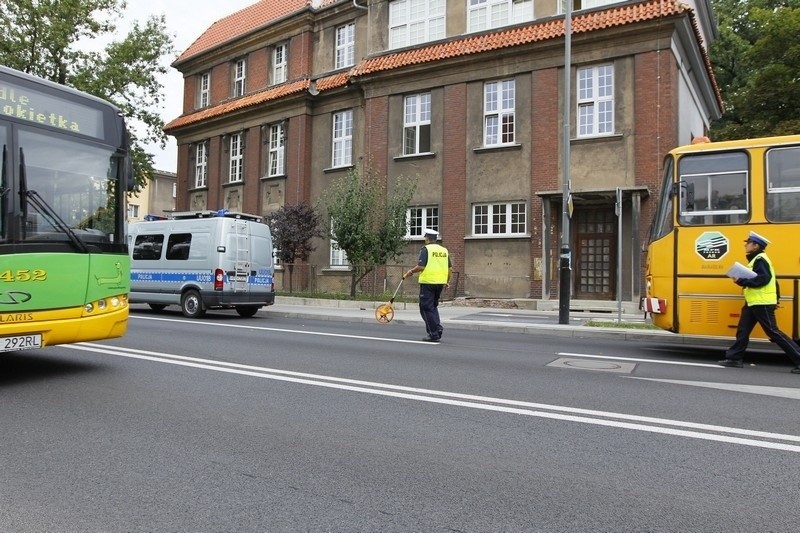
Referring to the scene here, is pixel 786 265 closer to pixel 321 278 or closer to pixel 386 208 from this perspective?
pixel 386 208

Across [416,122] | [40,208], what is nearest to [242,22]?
[416,122]

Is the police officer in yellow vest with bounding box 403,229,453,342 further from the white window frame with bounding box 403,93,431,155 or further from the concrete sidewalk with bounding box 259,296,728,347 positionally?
the white window frame with bounding box 403,93,431,155

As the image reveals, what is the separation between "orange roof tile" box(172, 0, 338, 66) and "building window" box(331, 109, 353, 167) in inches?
207

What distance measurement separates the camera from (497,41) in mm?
20078

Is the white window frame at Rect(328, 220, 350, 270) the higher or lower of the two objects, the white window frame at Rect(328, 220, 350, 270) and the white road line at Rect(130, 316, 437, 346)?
the higher

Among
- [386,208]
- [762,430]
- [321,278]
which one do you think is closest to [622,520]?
[762,430]

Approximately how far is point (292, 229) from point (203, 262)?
24.5ft

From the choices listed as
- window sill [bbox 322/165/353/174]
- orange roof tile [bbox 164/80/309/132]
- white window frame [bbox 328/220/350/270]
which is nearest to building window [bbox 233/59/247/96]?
orange roof tile [bbox 164/80/309/132]

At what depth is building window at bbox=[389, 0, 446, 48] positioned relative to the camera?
73.0 feet

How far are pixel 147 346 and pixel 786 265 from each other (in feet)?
31.7

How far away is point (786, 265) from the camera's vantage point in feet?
28.3

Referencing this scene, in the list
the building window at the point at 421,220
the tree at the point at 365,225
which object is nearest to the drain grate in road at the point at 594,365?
the tree at the point at 365,225

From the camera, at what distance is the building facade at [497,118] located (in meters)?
17.8

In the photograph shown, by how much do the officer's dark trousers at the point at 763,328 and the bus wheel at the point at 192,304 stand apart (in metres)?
11.7
